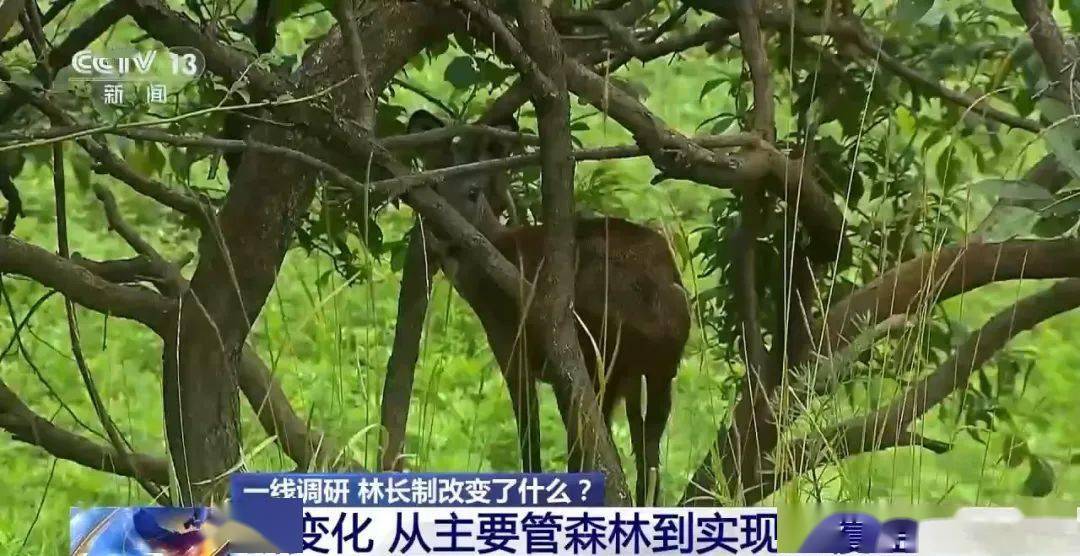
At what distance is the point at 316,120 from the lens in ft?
5.86

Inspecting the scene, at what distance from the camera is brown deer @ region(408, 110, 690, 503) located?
1851 millimetres

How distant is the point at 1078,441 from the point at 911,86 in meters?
0.59

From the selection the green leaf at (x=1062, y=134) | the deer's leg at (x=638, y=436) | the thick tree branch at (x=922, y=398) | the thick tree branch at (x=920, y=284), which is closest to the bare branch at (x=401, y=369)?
the deer's leg at (x=638, y=436)

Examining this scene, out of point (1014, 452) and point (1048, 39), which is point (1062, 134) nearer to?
point (1048, 39)

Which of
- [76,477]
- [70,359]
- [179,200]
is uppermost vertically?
[179,200]

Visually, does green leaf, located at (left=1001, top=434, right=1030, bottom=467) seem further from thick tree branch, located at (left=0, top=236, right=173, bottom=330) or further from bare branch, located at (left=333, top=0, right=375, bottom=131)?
thick tree branch, located at (left=0, top=236, right=173, bottom=330)

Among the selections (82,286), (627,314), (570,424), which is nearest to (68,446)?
(82,286)

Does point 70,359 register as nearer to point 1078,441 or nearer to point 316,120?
point 316,120

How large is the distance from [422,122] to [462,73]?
10cm

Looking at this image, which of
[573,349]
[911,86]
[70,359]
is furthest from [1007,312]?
[70,359]

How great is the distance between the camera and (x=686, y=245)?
1.85 m

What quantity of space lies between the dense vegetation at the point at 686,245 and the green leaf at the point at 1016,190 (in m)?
0.13

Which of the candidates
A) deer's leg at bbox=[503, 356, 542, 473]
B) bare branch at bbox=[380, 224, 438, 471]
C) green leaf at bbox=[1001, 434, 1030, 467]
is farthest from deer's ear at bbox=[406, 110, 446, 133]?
green leaf at bbox=[1001, 434, 1030, 467]

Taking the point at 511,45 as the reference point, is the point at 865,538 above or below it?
below
